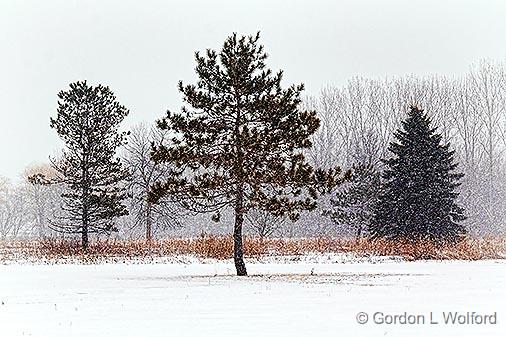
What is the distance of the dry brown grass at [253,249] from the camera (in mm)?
34219

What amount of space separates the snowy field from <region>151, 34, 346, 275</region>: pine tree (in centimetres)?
302

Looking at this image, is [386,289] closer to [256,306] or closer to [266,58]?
[256,306]

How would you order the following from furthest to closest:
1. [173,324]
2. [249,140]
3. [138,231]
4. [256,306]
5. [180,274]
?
1. [138,231]
2. [180,274]
3. [249,140]
4. [256,306]
5. [173,324]

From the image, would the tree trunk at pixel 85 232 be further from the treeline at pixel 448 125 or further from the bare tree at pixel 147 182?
the treeline at pixel 448 125

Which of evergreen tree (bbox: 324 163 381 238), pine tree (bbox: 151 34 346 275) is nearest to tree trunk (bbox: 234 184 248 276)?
pine tree (bbox: 151 34 346 275)

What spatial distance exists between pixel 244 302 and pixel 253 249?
21.8 m

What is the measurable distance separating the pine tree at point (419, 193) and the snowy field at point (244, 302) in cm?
950

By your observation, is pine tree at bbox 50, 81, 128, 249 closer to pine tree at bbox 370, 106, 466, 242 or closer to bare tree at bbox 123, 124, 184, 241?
bare tree at bbox 123, 124, 184, 241

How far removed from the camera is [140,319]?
482 inches

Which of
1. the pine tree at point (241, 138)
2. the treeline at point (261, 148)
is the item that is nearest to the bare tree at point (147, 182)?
the treeline at point (261, 148)

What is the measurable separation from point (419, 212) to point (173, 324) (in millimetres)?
27075

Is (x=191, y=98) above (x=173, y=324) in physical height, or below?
above

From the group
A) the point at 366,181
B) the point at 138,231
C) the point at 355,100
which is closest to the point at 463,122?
the point at 355,100

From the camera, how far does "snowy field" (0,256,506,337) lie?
11.1 meters
